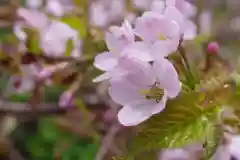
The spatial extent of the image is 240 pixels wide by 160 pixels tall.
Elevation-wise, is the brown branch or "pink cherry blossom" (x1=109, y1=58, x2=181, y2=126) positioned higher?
"pink cherry blossom" (x1=109, y1=58, x2=181, y2=126)

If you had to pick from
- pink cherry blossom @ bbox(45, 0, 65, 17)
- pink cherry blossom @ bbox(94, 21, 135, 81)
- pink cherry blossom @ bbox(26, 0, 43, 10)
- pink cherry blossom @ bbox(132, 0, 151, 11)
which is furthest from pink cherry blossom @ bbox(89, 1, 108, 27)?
pink cherry blossom @ bbox(94, 21, 135, 81)

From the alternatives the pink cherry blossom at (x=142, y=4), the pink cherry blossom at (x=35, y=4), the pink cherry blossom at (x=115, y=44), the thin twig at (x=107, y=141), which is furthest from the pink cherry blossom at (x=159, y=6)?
the pink cherry blossom at (x=35, y=4)

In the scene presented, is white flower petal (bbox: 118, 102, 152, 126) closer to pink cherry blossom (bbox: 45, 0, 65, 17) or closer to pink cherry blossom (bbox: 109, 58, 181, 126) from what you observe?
pink cherry blossom (bbox: 109, 58, 181, 126)

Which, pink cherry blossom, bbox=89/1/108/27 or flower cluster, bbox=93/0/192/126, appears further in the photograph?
pink cherry blossom, bbox=89/1/108/27

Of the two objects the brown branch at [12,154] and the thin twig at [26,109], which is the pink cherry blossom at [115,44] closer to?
the thin twig at [26,109]

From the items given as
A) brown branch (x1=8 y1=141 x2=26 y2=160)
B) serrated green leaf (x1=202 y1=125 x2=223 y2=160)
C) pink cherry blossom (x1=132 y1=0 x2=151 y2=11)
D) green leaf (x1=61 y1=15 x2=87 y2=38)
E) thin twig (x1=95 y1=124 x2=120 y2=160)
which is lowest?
brown branch (x1=8 y1=141 x2=26 y2=160)

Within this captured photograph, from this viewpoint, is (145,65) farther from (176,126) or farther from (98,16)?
(98,16)

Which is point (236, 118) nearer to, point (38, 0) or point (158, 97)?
point (158, 97)

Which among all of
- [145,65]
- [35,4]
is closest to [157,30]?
[145,65]
